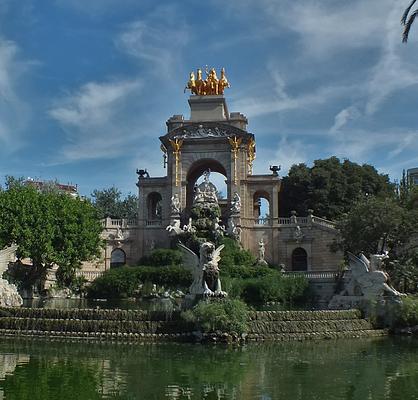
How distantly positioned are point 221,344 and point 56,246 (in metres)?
23.7

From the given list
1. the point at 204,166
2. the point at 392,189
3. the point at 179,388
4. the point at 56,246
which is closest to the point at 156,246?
the point at 204,166

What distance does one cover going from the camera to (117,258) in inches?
2200

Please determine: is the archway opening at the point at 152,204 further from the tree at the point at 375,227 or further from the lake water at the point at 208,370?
the lake water at the point at 208,370

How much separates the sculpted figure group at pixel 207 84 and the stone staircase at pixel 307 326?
39.9 metres

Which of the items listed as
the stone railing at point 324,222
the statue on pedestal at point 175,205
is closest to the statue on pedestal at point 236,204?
the statue on pedestal at point 175,205

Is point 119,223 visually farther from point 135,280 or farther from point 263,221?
point 263,221

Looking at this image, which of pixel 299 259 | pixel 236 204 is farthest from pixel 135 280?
pixel 299 259

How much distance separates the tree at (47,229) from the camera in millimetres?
39438

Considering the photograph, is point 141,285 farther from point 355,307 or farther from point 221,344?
point 221,344

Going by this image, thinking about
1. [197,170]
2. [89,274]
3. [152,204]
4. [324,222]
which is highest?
[197,170]

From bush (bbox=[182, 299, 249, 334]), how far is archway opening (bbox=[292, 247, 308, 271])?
33.3 metres

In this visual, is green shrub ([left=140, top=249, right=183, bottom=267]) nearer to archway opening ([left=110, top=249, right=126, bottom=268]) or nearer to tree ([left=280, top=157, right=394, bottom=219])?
archway opening ([left=110, top=249, right=126, bottom=268])

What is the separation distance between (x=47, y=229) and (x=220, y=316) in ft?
73.7

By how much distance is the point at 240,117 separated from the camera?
5725cm
